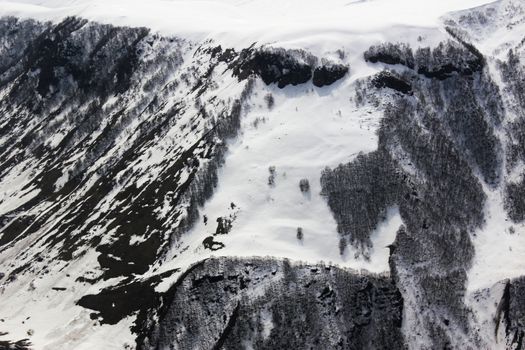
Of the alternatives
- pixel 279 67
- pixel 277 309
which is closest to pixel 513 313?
pixel 277 309

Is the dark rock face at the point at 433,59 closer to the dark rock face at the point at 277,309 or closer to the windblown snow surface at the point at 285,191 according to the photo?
the windblown snow surface at the point at 285,191

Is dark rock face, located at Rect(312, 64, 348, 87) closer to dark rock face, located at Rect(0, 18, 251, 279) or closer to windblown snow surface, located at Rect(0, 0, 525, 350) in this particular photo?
windblown snow surface, located at Rect(0, 0, 525, 350)

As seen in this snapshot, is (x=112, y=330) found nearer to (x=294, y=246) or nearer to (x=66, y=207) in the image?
(x=294, y=246)

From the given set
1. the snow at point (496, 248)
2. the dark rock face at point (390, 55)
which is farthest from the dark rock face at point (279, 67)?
the snow at point (496, 248)

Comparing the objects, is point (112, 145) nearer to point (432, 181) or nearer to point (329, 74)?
point (329, 74)

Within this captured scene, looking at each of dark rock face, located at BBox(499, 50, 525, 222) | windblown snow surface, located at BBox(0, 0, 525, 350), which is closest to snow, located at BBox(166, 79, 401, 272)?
windblown snow surface, located at BBox(0, 0, 525, 350)
